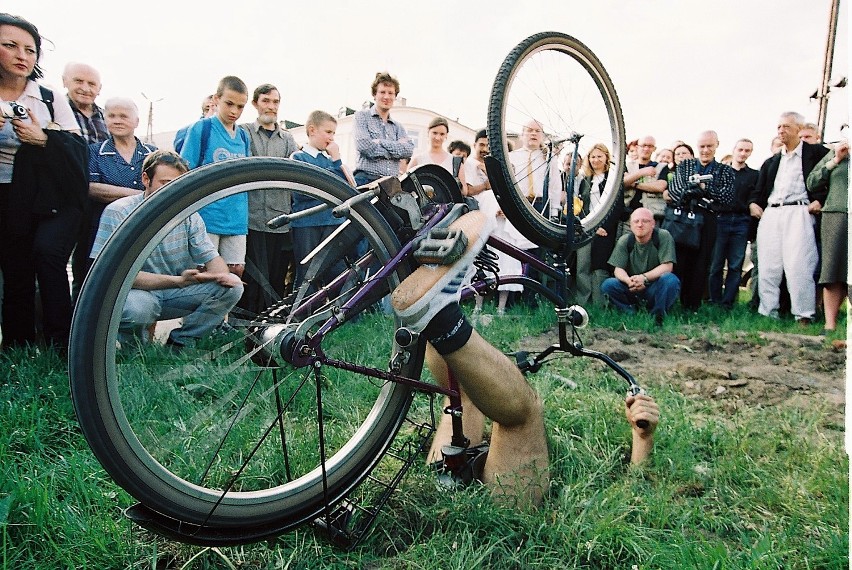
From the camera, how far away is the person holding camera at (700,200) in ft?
20.5

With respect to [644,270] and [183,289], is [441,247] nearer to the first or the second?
[183,289]

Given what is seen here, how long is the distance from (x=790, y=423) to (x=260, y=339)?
2530mm

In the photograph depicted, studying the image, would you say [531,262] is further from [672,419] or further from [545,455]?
[672,419]

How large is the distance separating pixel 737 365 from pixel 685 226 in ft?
8.28

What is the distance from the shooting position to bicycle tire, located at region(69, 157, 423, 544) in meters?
1.31

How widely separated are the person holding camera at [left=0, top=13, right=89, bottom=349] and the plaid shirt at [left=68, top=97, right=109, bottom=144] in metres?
0.44

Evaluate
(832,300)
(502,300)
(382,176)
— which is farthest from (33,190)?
(832,300)

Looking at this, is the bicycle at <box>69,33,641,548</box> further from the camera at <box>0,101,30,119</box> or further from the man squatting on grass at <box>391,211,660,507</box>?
the camera at <box>0,101,30,119</box>

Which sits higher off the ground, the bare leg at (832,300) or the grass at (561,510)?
the bare leg at (832,300)

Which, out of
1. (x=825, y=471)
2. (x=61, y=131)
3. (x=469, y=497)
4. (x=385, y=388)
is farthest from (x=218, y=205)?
(x=825, y=471)

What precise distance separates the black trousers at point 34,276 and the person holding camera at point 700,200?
551cm

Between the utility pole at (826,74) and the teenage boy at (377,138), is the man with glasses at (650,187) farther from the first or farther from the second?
the utility pole at (826,74)

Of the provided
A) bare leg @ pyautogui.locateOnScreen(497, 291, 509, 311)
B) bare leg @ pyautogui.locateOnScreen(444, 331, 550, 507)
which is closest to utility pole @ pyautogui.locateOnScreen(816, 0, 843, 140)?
bare leg @ pyautogui.locateOnScreen(497, 291, 509, 311)

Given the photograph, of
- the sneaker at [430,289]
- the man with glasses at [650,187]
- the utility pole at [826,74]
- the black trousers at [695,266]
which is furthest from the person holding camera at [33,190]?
the utility pole at [826,74]
